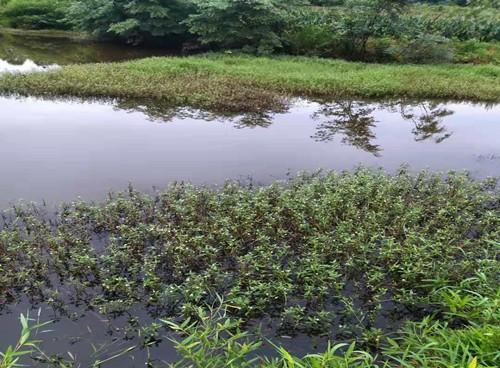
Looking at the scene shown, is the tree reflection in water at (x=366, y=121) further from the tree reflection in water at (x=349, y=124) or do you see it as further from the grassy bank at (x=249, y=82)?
the grassy bank at (x=249, y=82)

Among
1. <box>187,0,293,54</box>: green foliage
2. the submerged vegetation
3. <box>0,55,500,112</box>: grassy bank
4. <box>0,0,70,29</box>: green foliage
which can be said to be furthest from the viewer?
<box>0,0,70,29</box>: green foliage

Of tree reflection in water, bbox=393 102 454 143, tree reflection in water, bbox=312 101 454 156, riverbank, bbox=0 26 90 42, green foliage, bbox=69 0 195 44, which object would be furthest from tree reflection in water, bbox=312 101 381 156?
riverbank, bbox=0 26 90 42

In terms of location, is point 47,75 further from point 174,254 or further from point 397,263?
point 397,263

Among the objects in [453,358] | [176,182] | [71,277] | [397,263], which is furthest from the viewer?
[176,182]

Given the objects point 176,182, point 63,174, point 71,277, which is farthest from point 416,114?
point 71,277

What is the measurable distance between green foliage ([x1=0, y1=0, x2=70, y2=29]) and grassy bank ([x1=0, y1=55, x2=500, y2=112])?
10.9m

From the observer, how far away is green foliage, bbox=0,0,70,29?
64.4 feet

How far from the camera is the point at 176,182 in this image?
5.42m

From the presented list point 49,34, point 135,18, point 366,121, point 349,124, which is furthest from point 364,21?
point 49,34

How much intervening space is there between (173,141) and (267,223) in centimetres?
331

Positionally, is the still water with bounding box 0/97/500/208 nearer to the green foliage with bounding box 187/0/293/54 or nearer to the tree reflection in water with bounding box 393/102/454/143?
the tree reflection in water with bounding box 393/102/454/143

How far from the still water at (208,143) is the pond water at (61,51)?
5502 millimetres

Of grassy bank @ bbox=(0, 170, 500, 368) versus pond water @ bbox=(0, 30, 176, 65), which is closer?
grassy bank @ bbox=(0, 170, 500, 368)

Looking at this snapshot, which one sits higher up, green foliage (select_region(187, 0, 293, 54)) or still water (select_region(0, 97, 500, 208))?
green foliage (select_region(187, 0, 293, 54))
